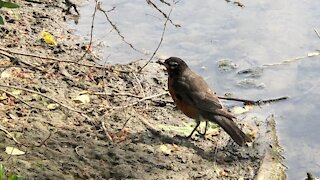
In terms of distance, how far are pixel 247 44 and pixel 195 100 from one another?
6.90 ft

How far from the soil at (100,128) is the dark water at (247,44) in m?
0.34

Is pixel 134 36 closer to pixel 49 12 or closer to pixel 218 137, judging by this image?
pixel 49 12

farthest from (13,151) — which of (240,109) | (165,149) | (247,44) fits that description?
(247,44)

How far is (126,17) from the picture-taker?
8.55 m

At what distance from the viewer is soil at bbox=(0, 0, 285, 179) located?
5199mm

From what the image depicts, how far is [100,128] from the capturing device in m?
5.86

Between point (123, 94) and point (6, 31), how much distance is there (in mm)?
1803

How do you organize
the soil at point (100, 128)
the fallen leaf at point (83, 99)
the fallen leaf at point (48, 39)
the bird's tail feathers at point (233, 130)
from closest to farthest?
the soil at point (100, 128) → the bird's tail feathers at point (233, 130) → the fallen leaf at point (83, 99) → the fallen leaf at point (48, 39)

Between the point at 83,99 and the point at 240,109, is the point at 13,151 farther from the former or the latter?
the point at 240,109

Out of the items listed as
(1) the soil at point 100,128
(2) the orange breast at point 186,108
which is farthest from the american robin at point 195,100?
(1) the soil at point 100,128

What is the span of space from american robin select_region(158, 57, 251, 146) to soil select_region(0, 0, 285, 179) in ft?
0.62

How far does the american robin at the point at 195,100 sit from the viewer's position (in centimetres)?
604

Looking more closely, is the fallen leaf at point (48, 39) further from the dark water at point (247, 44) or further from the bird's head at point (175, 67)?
the bird's head at point (175, 67)

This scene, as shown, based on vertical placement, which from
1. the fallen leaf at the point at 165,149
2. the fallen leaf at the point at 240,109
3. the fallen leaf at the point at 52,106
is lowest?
the fallen leaf at the point at 240,109
